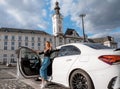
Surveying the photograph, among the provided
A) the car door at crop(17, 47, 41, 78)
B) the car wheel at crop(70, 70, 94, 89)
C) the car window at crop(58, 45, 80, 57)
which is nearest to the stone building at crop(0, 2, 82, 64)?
the car door at crop(17, 47, 41, 78)

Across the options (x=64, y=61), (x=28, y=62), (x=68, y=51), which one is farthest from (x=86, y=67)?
(x=28, y=62)

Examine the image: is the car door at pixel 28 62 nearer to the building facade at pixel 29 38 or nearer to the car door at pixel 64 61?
the car door at pixel 64 61

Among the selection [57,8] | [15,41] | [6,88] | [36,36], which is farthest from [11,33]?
[6,88]

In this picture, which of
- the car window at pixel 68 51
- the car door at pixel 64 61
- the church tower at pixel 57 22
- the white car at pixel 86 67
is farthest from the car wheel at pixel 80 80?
the church tower at pixel 57 22

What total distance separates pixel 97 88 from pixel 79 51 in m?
1.14

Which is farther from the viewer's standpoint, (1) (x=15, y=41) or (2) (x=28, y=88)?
(1) (x=15, y=41)

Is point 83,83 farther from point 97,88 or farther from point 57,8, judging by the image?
point 57,8

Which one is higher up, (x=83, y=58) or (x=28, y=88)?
(x=83, y=58)

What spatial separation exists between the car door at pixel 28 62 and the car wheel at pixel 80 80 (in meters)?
2.72

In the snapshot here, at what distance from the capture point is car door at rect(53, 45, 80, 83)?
15.1ft

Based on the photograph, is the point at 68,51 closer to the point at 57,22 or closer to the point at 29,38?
the point at 29,38

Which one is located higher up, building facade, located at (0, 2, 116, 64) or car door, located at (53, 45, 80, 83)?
building facade, located at (0, 2, 116, 64)

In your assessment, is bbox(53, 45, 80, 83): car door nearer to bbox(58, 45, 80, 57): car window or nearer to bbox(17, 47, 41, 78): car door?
bbox(58, 45, 80, 57): car window

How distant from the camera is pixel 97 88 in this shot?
3762 mm
